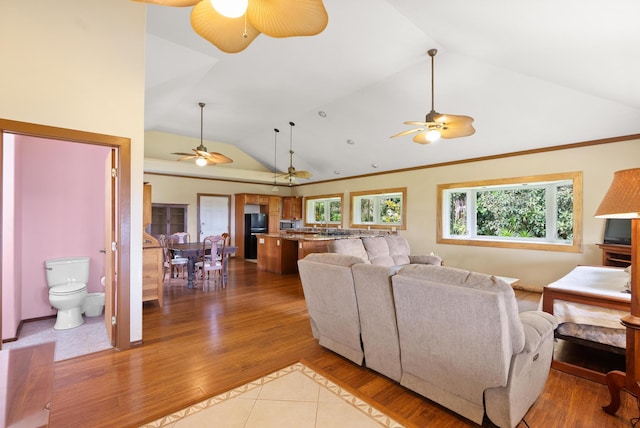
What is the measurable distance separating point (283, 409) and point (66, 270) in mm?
3335

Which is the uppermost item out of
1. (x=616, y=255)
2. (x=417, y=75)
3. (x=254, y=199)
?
(x=417, y=75)

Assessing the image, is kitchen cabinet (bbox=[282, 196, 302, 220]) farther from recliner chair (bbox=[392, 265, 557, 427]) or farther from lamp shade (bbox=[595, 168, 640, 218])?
lamp shade (bbox=[595, 168, 640, 218])

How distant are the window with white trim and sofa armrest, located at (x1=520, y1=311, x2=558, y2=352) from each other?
12.5 feet

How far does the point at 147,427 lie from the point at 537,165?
250 inches

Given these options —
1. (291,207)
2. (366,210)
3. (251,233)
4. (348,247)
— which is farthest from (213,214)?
(348,247)

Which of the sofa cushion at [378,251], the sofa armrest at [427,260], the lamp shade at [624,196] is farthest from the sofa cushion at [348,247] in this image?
the lamp shade at [624,196]

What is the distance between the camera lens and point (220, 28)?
5.53 feet

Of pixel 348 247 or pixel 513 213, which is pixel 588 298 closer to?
pixel 348 247

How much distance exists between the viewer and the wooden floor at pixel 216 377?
188cm

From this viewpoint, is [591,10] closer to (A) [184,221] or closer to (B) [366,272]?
(B) [366,272]

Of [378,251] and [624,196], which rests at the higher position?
[624,196]

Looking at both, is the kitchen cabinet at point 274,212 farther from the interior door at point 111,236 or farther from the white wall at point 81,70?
the white wall at point 81,70

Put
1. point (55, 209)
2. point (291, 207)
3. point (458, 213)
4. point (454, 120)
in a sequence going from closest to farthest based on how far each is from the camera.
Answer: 1. point (454, 120)
2. point (55, 209)
3. point (458, 213)
4. point (291, 207)

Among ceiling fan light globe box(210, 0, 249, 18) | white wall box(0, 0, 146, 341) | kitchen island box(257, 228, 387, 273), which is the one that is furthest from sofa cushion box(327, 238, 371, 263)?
ceiling fan light globe box(210, 0, 249, 18)
